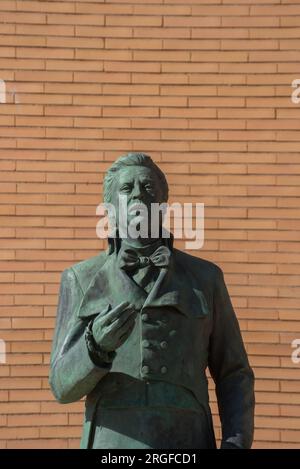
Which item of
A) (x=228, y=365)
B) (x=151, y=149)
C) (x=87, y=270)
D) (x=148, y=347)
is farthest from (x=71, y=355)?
(x=151, y=149)

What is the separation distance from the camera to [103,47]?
10109mm

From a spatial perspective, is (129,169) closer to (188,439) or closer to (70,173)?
(188,439)

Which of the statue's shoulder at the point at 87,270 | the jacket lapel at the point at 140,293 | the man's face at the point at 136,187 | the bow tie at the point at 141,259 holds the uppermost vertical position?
the man's face at the point at 136,187

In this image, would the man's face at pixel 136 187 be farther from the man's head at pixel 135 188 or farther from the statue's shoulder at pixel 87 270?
the statue's shoulder at pixel 87 270

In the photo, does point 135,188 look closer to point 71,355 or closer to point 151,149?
point 71,355

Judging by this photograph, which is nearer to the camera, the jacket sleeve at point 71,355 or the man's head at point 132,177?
the jacket sleeve at point 71,355

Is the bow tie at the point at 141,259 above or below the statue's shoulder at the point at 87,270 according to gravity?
above

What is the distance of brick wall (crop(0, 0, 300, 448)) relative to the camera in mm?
9656

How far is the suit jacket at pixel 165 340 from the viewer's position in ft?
20.6

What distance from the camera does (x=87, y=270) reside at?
656 centimetres

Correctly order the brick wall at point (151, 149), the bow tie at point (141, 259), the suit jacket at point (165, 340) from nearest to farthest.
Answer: the suit jacket at point (165, 340) < the bow tie at point (141, 259) < the brick wall at point (151, 149)

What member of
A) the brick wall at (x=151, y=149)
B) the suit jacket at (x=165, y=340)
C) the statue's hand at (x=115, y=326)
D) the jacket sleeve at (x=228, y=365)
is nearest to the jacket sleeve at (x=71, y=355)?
the suit jacket at (x=165, y=340)

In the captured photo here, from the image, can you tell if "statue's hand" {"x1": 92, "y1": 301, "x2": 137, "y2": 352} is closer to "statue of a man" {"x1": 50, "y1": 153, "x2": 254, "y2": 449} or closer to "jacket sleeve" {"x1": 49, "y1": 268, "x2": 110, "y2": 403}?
"statue of a man" {"x1": 50, "y1": 153, "x2": 254, "y2": 449}
